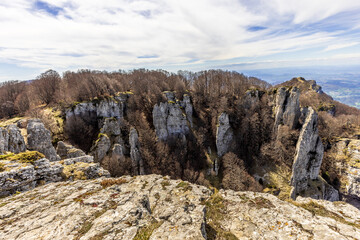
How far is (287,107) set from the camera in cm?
3538

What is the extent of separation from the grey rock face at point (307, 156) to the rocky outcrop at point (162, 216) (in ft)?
88.9

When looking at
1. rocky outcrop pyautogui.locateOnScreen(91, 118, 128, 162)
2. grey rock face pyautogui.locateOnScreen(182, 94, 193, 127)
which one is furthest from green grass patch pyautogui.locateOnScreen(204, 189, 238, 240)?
grey rock face pyautogui.locateOnScreen(182, 94, 193, 127)

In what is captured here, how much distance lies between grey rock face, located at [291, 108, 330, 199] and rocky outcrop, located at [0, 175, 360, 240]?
27100 mm

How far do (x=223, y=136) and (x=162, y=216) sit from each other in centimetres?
3338

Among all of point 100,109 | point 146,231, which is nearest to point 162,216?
point 146,231

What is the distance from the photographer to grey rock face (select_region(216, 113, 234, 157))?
125 ft

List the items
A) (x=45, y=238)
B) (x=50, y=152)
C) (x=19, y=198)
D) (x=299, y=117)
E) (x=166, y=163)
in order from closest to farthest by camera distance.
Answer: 1. (x=45, y=238)
2. (x=19, y=198)
3. (x=50, y=152)
4. (x=166, y=163)
5. (x=299, y=117)

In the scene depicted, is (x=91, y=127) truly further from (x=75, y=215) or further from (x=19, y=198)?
(x=75, y=215)

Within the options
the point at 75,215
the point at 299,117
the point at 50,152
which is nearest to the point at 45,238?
the point at 75,215

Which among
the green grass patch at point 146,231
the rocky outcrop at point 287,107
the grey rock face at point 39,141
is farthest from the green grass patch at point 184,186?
the rocky outcrop at point 287,107

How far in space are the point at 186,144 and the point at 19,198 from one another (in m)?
32.4

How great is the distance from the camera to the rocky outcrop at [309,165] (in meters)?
31.1

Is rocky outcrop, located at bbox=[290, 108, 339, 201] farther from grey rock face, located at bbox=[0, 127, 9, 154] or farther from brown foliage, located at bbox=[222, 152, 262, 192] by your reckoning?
grey rock face, located at bbox=[0, 127, 9, 154]

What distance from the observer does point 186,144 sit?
38.9 meters
